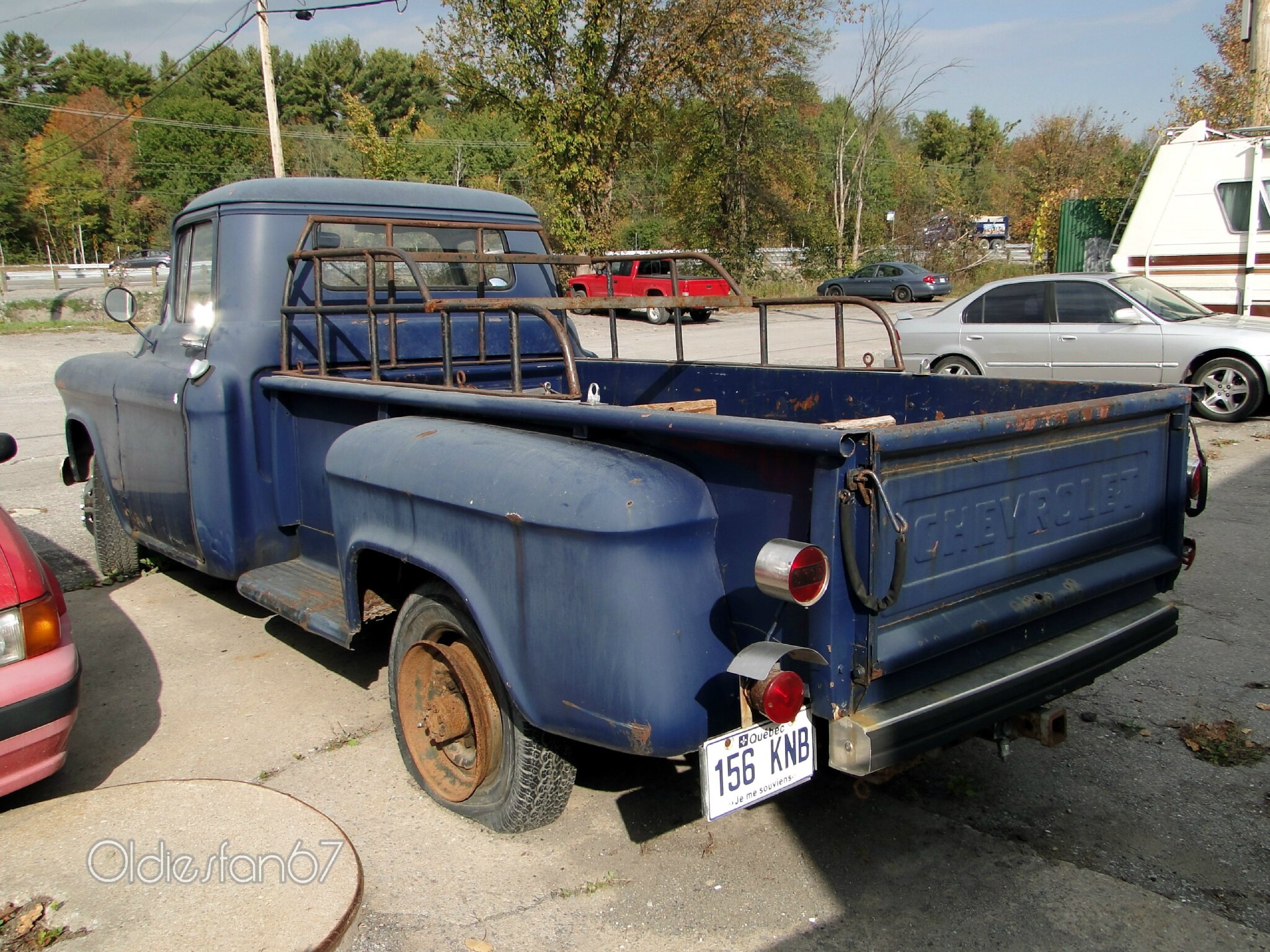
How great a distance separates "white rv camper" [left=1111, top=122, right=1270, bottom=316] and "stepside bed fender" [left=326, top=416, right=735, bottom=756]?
11291 millimetres

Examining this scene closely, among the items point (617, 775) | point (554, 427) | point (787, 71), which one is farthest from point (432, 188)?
point (787, 71)

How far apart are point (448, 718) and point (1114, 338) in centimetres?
896

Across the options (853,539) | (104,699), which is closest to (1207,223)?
(853,539)

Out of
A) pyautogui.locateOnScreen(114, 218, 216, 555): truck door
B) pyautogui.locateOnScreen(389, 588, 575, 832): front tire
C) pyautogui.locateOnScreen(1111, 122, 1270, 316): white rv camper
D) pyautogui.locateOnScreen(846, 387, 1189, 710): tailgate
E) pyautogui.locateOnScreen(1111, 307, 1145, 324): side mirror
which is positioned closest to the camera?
pyautogui.locateOnScreen(846, 387, 1189, 710): tailgate

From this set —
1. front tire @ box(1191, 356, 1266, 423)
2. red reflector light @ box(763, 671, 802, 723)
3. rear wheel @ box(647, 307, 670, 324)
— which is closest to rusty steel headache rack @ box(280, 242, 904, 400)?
red reflector light @ box(763, 671, 802, 723)

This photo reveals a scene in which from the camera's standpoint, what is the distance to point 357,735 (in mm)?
3969

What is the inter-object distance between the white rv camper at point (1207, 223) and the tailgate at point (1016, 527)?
9.75m

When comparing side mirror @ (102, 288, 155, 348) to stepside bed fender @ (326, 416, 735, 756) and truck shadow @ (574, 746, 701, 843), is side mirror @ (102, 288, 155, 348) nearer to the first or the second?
stepside bed fender @ (326, 416, 735, 756)

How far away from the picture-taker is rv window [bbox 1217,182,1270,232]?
36.5 feet

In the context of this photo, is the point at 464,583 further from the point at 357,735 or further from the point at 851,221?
the point at 851,221

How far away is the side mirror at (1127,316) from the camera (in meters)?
9.99

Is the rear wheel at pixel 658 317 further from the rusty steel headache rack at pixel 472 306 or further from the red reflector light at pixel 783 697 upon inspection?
the red reflector light at pixel 783 697

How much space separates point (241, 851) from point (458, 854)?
0.67 meters

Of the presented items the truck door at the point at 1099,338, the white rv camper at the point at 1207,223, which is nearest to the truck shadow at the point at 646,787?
the truck door at the point at 1099,338
